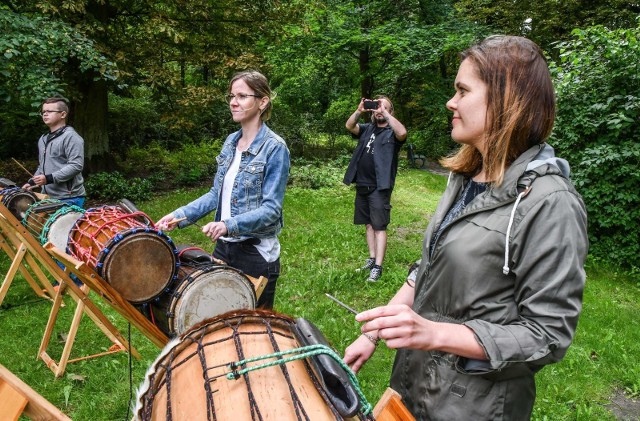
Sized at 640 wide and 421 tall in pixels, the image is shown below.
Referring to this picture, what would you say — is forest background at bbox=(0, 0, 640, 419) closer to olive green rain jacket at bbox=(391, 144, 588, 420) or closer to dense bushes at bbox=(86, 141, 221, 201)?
dense bushes at bbox=(86, 141, 221, 201)

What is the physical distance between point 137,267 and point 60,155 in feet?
10.7

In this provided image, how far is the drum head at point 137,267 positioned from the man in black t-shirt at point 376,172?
3.41 m

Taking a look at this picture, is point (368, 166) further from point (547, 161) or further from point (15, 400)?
point (15, 400)

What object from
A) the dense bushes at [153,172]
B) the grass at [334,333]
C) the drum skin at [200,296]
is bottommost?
the dense bushes at [153,172]

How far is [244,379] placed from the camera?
1231mm

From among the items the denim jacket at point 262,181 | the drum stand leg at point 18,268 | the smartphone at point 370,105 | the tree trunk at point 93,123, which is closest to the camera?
the denim jacket at point 262,181

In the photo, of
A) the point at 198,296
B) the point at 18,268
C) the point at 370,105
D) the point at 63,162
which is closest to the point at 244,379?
the point at 198,296

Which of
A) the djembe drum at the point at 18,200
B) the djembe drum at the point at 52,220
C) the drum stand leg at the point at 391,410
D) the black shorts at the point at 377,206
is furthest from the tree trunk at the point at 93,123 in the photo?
the drum stand leg at the point at 391,410

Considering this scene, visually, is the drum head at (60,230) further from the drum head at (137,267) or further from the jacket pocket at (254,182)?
Answer: the jacket pocket at (254,182)

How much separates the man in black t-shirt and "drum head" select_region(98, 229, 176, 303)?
341cm

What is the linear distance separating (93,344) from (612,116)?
698 centimetres

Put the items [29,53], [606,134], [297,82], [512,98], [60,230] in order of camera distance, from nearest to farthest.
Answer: [512,98] → [60,230] → [29,53] → [606,134] → [297,82]

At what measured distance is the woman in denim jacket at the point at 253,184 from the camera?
277 centimetres

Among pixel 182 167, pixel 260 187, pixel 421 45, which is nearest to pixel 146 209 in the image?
pixel 182 167
